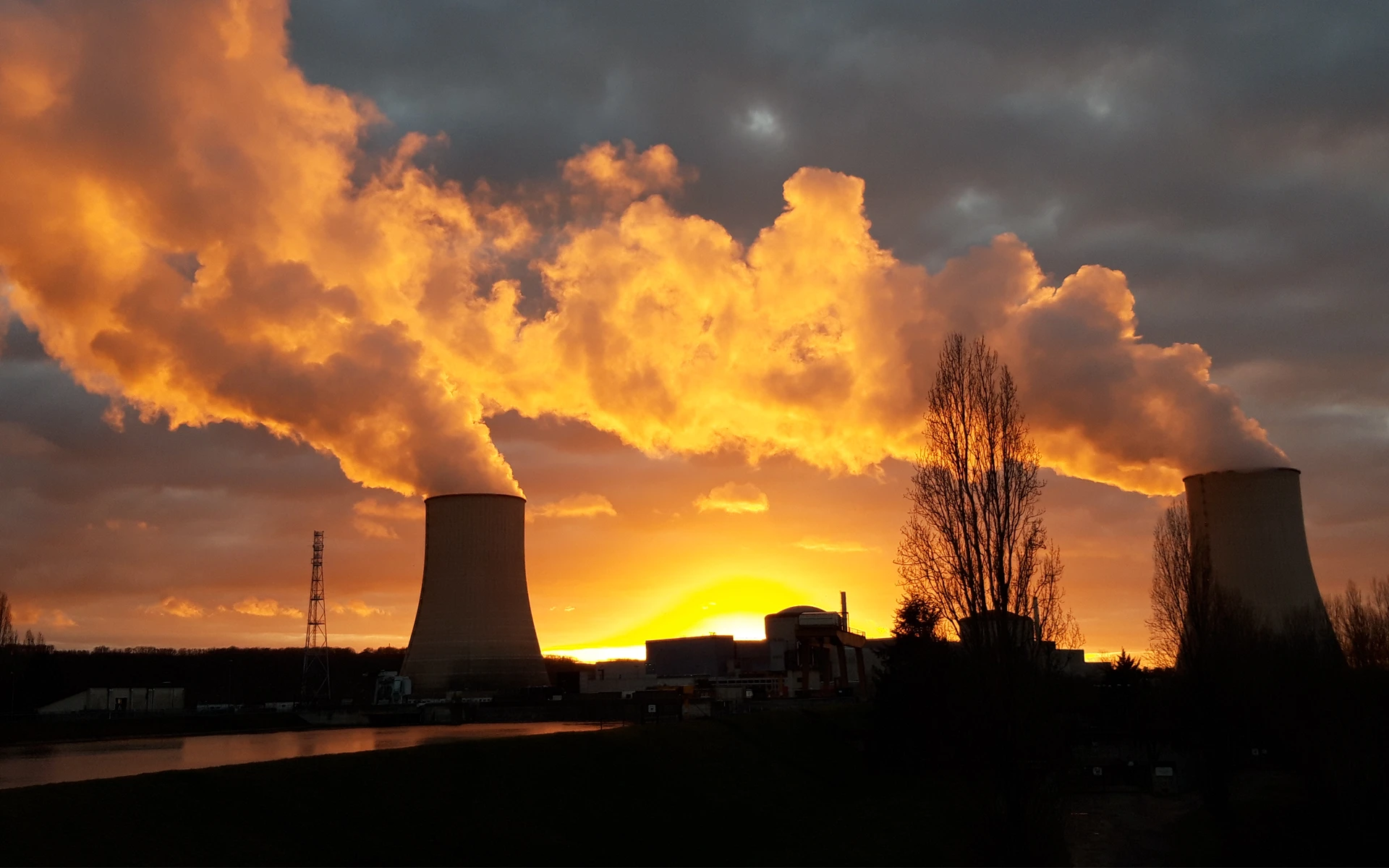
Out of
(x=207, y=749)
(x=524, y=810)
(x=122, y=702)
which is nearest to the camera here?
(x=524, y=810)

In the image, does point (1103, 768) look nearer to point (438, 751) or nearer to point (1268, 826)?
point (1268, 826)

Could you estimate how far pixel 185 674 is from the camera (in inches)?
3332

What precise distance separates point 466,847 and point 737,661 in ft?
185

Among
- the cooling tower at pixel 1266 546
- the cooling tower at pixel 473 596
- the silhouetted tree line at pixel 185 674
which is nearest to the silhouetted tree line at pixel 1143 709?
the cooling tower at pixel 1266 546

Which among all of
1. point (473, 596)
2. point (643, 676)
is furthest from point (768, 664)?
point (473, 596)

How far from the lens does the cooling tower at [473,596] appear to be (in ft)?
140

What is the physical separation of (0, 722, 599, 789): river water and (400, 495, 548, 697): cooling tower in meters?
2.26

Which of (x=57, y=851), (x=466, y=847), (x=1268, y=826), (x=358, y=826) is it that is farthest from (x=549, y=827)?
(x=1268, y=826)

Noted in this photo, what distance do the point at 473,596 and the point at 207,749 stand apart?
11564 mm

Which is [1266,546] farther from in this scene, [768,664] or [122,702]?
[122,702]

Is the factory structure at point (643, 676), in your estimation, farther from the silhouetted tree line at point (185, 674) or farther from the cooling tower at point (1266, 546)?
the silhouetted tree line at point (185, 674)

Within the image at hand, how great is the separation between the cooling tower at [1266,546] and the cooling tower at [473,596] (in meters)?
24.8

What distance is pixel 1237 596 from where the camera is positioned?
34.3 metres

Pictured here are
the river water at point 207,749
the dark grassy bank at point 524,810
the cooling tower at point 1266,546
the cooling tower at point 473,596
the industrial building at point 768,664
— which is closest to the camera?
the dark grassy bank at point 524,810
